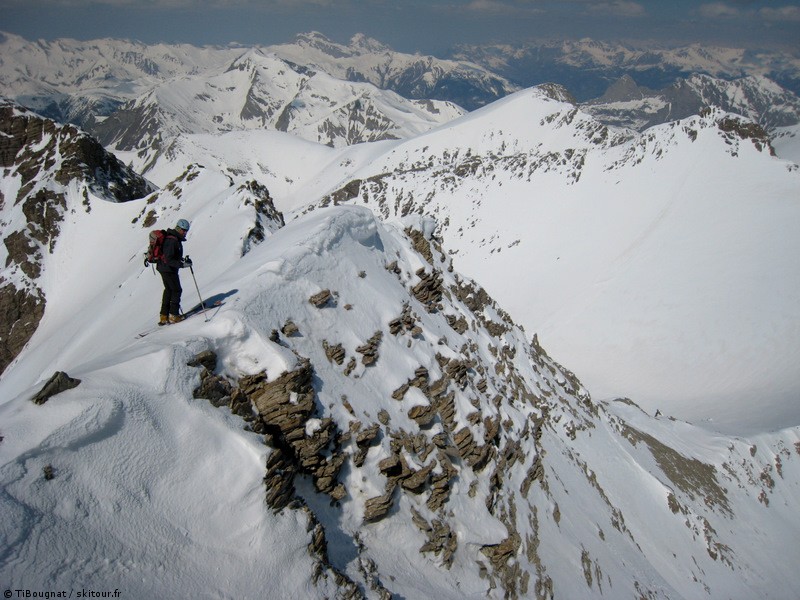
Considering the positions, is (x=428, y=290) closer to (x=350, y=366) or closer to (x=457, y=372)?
(x=457, y=372)

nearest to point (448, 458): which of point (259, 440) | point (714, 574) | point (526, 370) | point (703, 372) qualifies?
point (259, 440)

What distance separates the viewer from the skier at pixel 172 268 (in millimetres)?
12000

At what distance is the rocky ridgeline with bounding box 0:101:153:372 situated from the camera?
1676 inches

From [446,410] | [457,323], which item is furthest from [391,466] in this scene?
[457,323]

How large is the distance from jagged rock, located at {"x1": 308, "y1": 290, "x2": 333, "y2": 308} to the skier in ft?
12.6

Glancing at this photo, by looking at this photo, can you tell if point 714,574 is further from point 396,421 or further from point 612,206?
point 612,206

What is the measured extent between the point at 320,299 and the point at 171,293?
14.2 ft

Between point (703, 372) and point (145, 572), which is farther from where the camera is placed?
point (703, 372)

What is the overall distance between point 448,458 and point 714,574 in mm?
24493

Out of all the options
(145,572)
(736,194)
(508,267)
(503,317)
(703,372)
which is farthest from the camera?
(508,267)

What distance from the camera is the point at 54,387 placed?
8359 millimetres

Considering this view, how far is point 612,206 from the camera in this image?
83562 millimetres

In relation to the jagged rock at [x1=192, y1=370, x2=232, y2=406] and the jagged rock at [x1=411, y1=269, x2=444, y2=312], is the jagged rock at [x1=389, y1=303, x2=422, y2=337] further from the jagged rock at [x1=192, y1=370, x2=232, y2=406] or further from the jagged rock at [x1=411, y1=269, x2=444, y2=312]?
the jagged rock at [x1=192, y1=370, x2=232, y2=406]

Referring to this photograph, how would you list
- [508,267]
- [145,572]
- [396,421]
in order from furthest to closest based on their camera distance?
[508,267], [396,421], [145,572]
